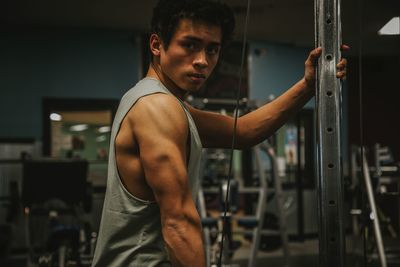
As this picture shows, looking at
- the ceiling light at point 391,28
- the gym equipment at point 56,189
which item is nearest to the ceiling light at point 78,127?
the gym equipment at point 56,189

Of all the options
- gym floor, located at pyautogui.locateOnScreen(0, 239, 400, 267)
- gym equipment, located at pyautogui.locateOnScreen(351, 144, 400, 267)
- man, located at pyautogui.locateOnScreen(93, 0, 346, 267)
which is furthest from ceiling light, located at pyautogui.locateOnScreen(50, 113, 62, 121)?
man, located at pyautogui.locateOnScreen(93, 0, 346, 267)

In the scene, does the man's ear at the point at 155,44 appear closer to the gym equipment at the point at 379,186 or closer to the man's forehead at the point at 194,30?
the man's forehead at the point at 194,30

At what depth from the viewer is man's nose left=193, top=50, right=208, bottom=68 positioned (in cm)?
124

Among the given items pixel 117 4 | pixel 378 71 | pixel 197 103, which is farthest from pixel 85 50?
pixel 378 71

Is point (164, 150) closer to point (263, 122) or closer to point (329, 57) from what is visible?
point (329, 57)

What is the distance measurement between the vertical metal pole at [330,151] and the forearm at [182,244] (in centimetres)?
28

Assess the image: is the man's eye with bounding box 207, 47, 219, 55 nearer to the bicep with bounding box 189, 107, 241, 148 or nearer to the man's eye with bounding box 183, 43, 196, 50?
the man's eye with bounding box 183, 43, 196, 50

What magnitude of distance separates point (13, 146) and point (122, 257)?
19.8 ft

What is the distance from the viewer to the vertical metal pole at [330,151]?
1.13 metres

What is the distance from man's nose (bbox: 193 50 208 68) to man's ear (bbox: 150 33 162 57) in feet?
0.37

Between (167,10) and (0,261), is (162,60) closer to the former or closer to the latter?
(167,10)

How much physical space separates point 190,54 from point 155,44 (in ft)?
0.39

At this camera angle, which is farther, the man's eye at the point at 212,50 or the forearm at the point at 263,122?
the forearm at the point at 263,122

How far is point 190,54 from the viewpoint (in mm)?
1240
